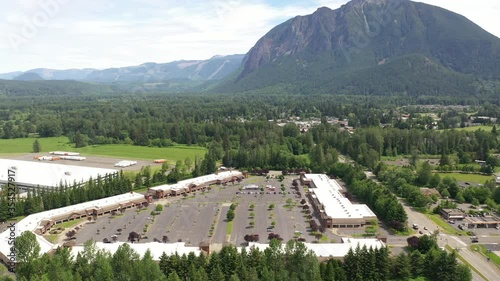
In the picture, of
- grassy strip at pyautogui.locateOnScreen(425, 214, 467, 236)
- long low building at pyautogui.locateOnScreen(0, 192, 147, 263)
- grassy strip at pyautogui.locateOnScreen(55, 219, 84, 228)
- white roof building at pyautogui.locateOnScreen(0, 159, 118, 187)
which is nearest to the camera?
long low building at pyautogui.locateOnScreen(0, 192, 147, 263)

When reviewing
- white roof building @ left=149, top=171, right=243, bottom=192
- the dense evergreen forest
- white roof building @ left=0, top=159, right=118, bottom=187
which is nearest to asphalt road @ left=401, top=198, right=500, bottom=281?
the dense evergreen forest

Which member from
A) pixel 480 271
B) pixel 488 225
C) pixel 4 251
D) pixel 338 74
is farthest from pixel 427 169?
pixel 338 74

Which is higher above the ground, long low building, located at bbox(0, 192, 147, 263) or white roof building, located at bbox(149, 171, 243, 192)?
white roof building, located at bbox(149, 171, 243, 192)

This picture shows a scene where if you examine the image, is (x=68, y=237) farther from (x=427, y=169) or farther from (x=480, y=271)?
(x=427, y=169)

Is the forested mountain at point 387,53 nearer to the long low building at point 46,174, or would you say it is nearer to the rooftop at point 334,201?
the rooftop at point 334,201

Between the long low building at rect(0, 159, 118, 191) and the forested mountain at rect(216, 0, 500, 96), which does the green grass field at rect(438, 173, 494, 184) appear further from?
the forested mountain at rect(216, 0, 500, 96)

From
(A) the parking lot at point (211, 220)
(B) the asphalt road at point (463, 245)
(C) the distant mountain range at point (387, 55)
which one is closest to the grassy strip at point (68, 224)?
(A) the parking lot at point (211, 220)

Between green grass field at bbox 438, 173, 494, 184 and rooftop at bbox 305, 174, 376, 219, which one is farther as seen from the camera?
green grass field at bbox 438, 173, 494, 184

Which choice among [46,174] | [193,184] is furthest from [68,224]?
[46,174]
